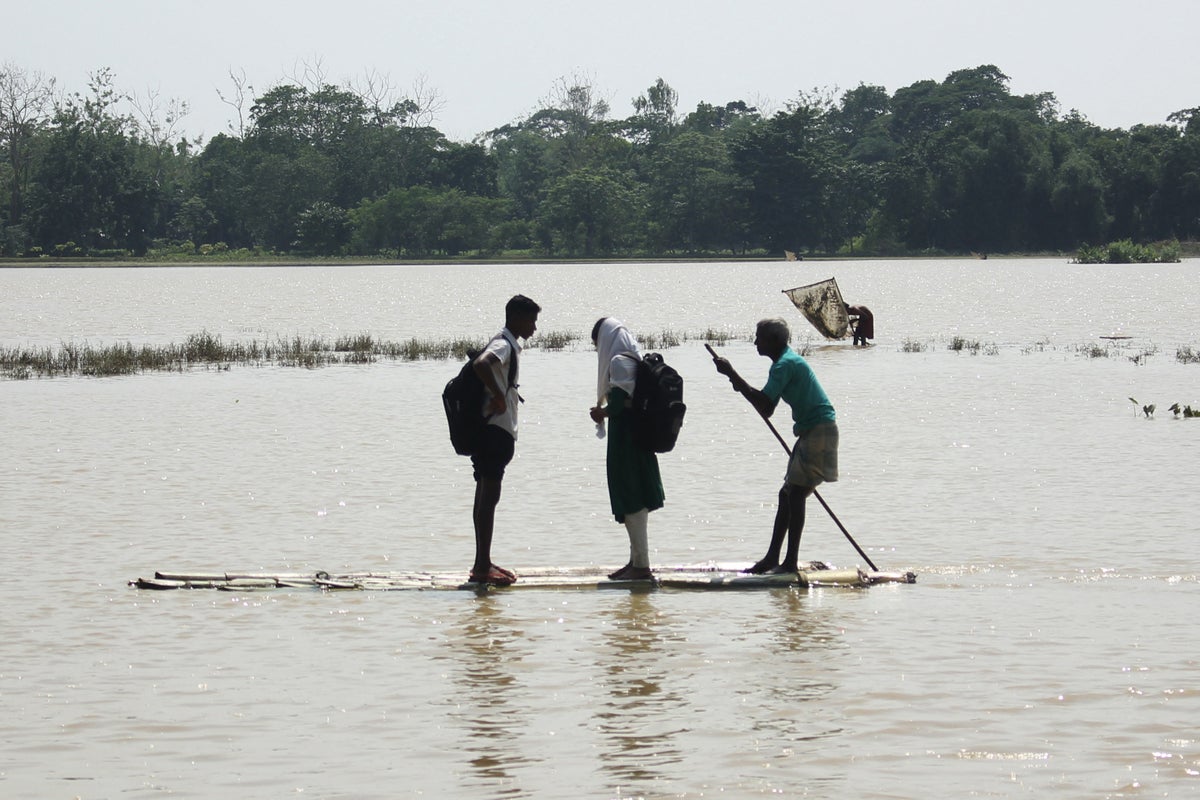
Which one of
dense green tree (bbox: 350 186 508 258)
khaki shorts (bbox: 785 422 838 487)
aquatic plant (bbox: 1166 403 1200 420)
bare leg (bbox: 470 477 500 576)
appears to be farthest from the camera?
dense green tree (bbox: 350 186 508 258)

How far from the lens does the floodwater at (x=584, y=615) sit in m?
6.45

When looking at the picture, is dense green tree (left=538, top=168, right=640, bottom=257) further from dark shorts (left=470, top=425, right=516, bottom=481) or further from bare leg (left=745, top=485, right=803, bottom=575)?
dark shorts (left=470, top=425, right=516, bottom=481)

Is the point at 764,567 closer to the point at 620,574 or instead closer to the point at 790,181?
the point at 620,574

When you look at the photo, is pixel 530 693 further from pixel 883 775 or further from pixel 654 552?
pixel 654 552

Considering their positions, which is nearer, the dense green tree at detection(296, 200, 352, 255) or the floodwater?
the floodwater

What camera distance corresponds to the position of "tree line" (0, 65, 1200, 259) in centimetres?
11194

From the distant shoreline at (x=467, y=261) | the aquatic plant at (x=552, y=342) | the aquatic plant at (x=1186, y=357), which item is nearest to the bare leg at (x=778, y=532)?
the aquatic plant at (x=1186, y=357)

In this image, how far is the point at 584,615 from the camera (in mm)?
9227

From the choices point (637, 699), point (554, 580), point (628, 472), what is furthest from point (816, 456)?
point (637, 699)

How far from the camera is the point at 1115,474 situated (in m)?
15.3

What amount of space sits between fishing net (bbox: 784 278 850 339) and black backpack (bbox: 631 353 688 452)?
25439mm

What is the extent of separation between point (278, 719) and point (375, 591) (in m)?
2.83

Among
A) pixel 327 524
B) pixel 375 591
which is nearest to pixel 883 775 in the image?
pixel 375 591

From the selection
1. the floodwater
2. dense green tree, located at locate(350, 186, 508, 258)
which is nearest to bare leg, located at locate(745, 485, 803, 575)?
the floodwater
